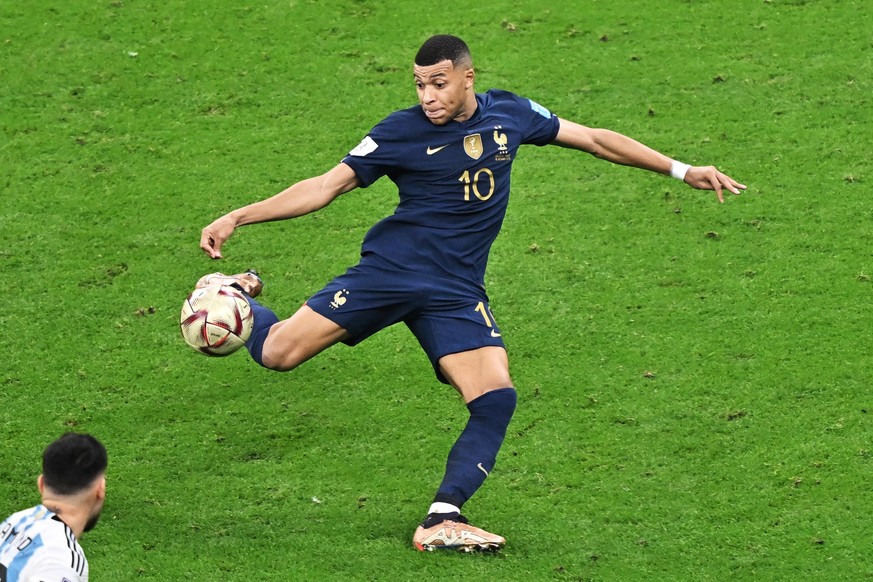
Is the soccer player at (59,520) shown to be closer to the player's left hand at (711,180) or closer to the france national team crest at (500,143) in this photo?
the france national team crest at (500,143)

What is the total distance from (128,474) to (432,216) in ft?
6.59

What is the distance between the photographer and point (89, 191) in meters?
9.17

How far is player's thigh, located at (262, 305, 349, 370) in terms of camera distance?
6.58 meters

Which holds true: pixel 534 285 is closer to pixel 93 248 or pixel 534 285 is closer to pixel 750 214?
pixel 750 214

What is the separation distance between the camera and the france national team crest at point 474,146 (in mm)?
6480

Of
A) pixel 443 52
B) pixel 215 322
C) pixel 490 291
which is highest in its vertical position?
pixel 443 52

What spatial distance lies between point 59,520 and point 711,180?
3.70 m

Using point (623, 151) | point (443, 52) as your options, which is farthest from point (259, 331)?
point (623, 151)

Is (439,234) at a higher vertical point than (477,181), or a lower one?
lower

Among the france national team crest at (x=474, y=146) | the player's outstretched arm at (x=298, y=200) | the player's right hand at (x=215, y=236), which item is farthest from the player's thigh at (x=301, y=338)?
the france national team crest at (x=474, y=146)

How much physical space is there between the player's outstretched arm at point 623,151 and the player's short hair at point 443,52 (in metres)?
0.70

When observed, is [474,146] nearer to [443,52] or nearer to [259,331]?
[443,52]

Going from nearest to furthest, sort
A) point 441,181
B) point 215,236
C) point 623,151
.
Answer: point 215,236
point 441,181
point 623,151

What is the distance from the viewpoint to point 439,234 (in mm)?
6500
